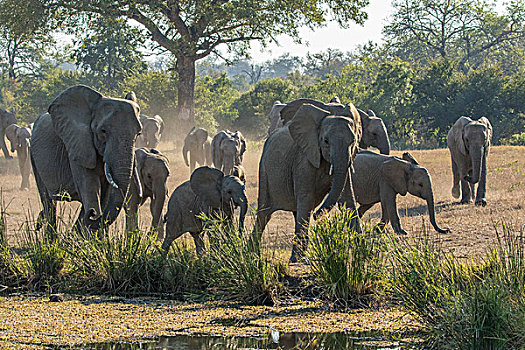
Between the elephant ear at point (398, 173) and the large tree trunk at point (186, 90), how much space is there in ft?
68.3

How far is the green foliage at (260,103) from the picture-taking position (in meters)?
46.2

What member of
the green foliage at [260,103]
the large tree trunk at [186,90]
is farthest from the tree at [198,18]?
the green foliage at [260,103]

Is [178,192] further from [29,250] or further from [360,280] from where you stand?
[360,280]

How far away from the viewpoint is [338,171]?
27.9 ft

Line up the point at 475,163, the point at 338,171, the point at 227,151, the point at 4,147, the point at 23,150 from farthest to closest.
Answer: the point at 4,147 → the point at 23,150 → the point at 227,151 → the point at 475,163 → the point at 338,171

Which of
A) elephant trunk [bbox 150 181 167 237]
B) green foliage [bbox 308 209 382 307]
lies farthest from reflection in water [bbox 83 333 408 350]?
elephant trunk [bbox 150 181 167 237]

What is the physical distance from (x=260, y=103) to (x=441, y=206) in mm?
32233

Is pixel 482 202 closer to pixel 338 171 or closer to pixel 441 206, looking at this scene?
pixel 441 206

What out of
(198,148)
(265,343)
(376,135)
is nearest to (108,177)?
(265,343)

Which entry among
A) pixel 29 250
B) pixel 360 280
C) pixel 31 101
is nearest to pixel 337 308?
pixel 360 280

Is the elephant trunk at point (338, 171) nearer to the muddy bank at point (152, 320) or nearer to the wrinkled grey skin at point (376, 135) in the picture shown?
the muddy bank at point (152, 320)

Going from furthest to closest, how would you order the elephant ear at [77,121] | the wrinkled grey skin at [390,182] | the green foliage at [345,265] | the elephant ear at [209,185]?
the wrinkled grey skin at [390,182]
the elephant ear at [209,185]
the elephant ear at [77,121]
the green foliage at [345,265]

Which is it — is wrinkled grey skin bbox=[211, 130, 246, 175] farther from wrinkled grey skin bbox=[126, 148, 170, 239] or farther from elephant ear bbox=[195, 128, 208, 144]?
wrinkled grey skin bbox=[126, 148, 170, 239]

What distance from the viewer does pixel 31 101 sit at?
48.3m
